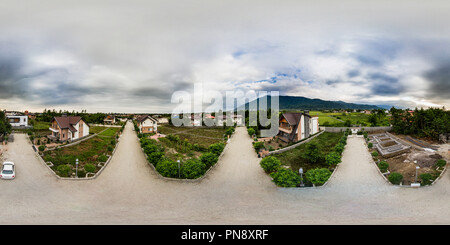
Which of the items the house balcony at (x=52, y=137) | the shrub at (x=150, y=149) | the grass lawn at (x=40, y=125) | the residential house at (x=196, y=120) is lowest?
the shrub at (x=150, y=149)

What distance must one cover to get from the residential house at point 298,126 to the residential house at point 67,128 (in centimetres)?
1020

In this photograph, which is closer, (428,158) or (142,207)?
(142,207)

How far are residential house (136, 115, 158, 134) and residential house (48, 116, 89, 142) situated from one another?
3075 millimetres

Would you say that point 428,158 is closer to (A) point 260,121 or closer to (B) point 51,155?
(A) point 260,121

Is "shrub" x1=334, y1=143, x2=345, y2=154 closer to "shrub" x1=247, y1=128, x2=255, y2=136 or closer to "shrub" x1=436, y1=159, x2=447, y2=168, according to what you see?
"shrub" x1=436, y1=159, x2=447, y2=168

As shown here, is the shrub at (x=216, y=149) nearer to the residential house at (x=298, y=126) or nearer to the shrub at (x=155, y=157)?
the shrub at (x=155, y=157)

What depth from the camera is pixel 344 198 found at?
4527 millimetres

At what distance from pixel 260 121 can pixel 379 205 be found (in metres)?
4.60

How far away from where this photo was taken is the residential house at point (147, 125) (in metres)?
11.0

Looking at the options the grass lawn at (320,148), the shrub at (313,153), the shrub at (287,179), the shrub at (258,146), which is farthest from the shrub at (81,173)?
the shrub at (313,153)

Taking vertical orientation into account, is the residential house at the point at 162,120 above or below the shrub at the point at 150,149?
above

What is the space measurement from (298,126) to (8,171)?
10.3 meters

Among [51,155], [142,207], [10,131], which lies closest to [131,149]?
[51,155]

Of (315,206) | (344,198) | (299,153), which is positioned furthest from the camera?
(299,153)
